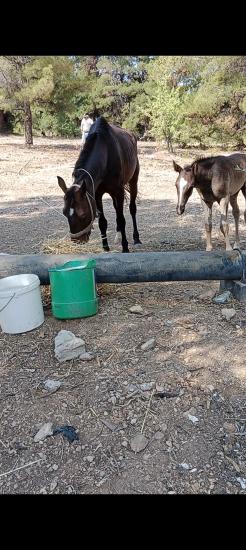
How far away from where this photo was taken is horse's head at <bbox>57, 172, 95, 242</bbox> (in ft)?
13.8

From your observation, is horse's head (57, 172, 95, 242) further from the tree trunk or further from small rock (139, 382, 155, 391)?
the tree trunk

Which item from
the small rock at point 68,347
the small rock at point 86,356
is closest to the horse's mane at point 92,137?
the small rock at point 68,347

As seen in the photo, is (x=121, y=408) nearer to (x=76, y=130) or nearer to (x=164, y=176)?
(x=164, y=176)

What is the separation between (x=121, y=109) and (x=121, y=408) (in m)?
27.5

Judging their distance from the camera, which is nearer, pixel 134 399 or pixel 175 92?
pixel 134 399

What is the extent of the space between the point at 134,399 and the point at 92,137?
3411 mm

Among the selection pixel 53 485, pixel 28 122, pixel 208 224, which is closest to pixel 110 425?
pixel 53 485

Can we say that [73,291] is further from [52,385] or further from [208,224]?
[208,224]

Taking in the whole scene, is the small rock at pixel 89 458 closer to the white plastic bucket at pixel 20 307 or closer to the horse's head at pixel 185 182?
the white plastic bucket at pixel 20 307

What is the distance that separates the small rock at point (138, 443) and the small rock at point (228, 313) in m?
1.54

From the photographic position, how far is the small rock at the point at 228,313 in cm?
357

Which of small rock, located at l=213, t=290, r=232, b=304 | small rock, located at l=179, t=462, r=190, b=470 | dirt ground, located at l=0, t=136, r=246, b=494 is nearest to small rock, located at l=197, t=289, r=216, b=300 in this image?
dirt ground, located at l=0, t=136, r=246, b=494

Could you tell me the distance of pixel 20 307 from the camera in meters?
3.38
